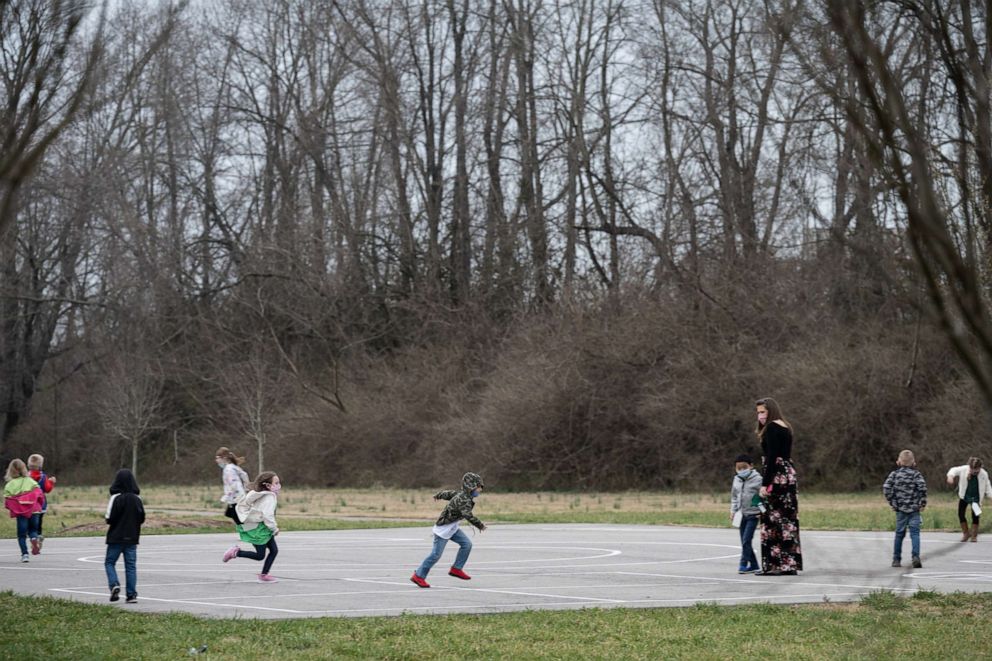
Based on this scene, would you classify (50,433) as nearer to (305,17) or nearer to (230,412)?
(230,412)

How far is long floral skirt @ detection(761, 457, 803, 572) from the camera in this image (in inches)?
603

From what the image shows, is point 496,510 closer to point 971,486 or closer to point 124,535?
point 971,486

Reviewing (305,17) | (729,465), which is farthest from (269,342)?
(729,465)

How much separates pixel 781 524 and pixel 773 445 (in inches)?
34.0

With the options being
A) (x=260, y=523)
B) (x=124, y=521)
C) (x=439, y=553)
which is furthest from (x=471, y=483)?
(x=124, y=521)

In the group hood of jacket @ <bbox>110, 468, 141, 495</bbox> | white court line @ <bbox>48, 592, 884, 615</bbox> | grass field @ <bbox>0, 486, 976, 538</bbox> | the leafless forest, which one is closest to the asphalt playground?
white court line @ <bbox>48, 592, 884, 615</bbox>

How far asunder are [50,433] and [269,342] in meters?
11.1

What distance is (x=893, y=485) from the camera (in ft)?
54.8

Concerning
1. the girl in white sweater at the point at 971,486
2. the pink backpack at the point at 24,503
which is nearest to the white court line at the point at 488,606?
the pink backpack at the point at 24,503

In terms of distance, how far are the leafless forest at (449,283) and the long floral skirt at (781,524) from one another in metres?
19.1

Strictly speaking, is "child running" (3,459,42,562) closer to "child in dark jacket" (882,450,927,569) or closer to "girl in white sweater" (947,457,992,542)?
"child in dark jacket" (882,450,927,569)

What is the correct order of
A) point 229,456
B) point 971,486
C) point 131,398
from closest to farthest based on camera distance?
1. point 229,456
2. point 971,486
3. point 131,398

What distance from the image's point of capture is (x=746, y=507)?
53.6 ft

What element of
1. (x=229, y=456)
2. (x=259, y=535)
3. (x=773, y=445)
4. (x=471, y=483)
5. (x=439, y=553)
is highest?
(x=773, y=445)
